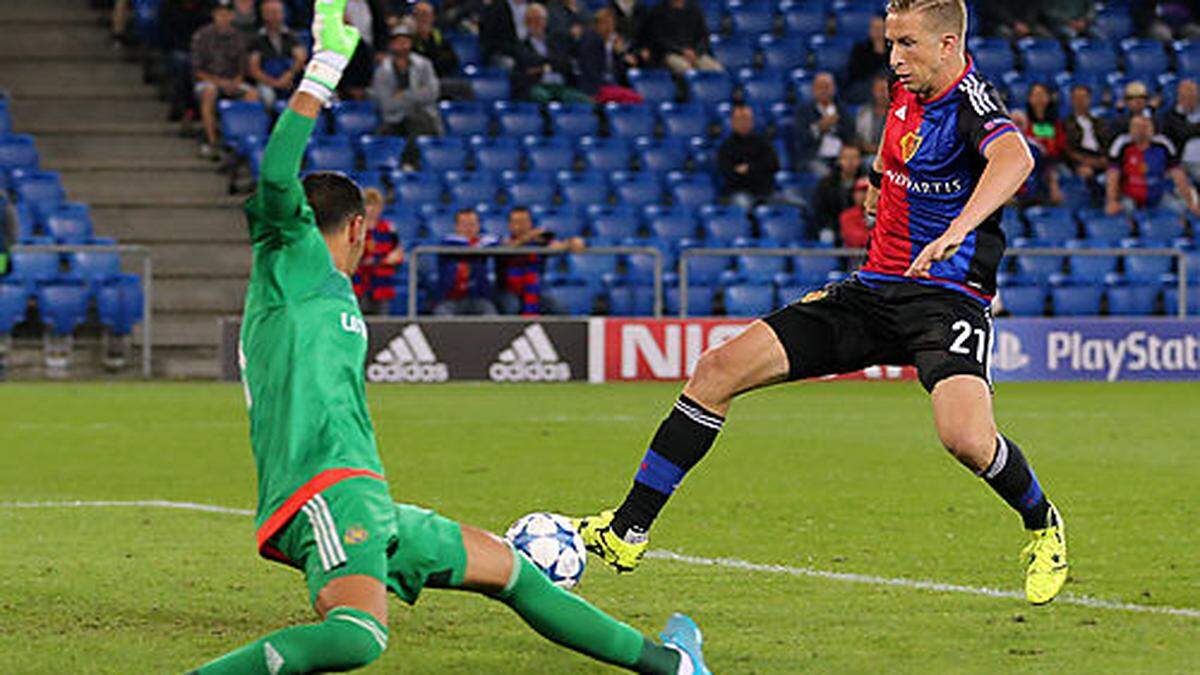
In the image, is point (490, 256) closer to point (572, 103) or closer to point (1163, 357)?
point (572, 103)

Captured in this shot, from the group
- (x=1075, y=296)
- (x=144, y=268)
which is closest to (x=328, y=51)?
(x=144, y=268)

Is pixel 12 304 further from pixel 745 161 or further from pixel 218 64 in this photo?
pixel 745 161

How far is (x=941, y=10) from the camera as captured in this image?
7137 millimetres

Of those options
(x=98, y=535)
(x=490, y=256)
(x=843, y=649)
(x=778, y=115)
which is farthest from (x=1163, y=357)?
(x=843, y=649)

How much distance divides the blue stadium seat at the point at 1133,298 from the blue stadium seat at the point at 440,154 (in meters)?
6.99

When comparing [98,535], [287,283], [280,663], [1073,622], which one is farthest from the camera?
[98,535]

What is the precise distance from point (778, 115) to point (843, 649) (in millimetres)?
18244

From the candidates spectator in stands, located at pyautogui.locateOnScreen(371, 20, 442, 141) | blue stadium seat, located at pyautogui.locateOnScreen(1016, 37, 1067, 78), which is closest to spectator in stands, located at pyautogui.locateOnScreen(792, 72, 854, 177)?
blue stadium seat, located at pyautogui.locateOnScreen(1016, 37, 1067, 78)

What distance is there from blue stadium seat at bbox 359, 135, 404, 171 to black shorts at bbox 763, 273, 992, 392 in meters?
15.4

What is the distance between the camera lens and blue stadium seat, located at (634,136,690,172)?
2317 cm

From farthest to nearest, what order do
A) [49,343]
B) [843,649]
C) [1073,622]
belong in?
1. [49,343]
2. [1073,622]
3. [843,649]

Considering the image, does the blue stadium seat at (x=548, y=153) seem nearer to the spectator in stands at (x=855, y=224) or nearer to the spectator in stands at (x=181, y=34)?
the spectator in stands at (x=855, y=224)

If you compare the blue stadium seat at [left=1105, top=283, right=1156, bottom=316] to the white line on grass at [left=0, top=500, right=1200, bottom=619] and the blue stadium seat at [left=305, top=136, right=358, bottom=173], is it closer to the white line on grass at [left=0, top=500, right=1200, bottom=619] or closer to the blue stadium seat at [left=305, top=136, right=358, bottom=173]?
the blue stadium seat at [left=305, top=136, right=358, bottom=173]

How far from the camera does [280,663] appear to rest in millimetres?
4680
